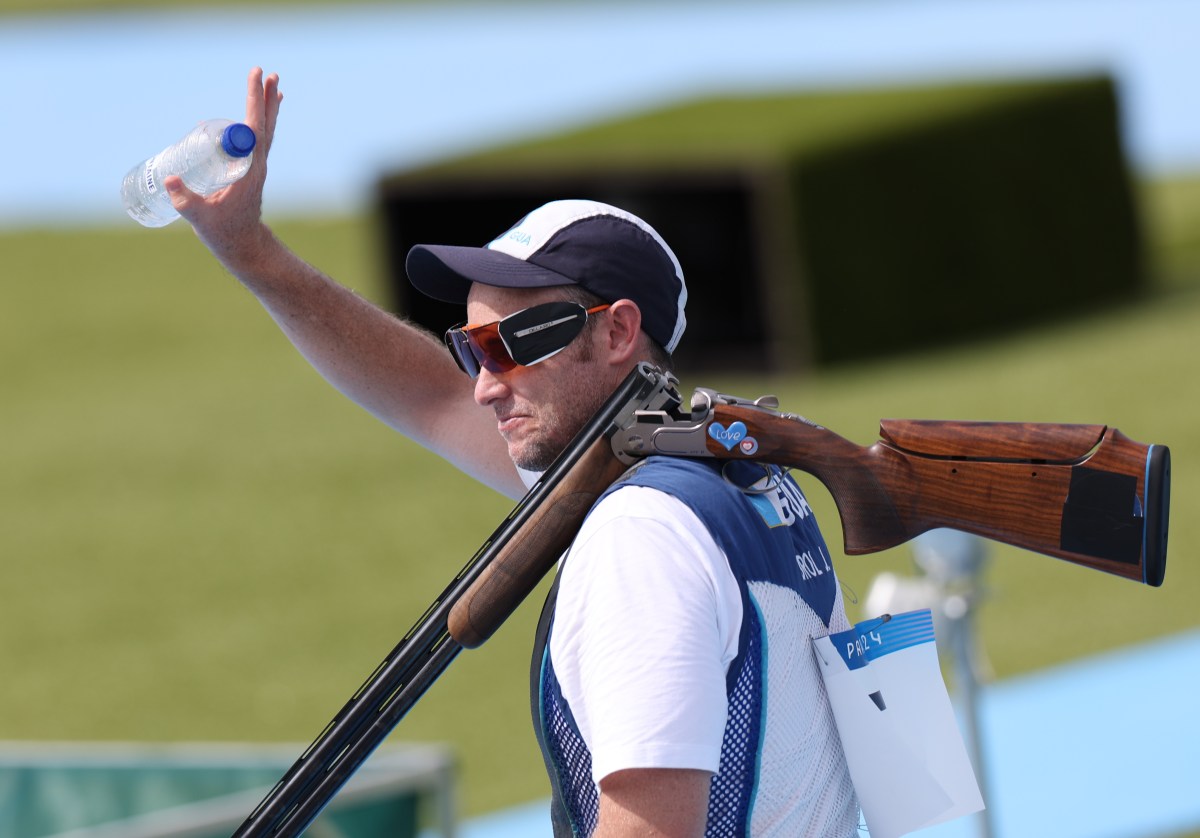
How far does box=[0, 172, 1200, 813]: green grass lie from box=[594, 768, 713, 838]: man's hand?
4566 millimetres

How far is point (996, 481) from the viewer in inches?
107

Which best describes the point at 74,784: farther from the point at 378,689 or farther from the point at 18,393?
the point at 18,393

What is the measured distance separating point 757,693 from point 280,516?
8237 mm

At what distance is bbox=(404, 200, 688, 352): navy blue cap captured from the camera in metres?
2.82

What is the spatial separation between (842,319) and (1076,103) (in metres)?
2.54

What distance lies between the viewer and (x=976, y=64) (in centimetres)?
2070

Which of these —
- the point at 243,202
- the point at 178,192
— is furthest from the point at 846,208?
the point at 178,192

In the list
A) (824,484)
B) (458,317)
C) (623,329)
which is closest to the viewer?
(824,484)

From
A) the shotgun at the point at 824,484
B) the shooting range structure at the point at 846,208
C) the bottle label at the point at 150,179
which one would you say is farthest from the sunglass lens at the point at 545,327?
the shooting range structure at the point at 846,208

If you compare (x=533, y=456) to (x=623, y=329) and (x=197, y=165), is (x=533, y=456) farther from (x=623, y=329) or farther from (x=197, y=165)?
(x=197, y=165)

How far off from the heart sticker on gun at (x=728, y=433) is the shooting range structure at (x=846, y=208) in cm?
973

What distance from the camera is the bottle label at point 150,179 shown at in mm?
3334

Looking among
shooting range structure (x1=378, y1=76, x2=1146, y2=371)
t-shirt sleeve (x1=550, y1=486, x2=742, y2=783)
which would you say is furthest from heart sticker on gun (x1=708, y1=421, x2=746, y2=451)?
shooting range structure (x1=378, y1=76, x2=1146, y2=371)

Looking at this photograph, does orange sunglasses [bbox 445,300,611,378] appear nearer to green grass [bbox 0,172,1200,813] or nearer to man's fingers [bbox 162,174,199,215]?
man's fingers [bbox 162,174,199,215]
